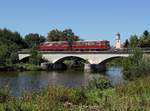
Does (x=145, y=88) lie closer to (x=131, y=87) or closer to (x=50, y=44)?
(x=131, y=87)

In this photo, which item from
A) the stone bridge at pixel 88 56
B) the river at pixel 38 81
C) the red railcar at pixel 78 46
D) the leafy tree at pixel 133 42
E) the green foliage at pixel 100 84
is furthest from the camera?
the red railcar at pixel 78 46

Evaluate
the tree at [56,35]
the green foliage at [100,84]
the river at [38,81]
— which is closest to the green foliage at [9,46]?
the tree at [56,35]

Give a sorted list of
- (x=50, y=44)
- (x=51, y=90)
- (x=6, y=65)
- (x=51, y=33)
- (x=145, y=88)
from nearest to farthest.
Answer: (x=51, y=90) → (x=145, y=88) → (x=6, y=65) → (x=50, y=44) → (x=51, y=33)

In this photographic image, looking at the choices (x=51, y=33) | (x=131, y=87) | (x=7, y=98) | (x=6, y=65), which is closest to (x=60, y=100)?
(x=7, y=98)

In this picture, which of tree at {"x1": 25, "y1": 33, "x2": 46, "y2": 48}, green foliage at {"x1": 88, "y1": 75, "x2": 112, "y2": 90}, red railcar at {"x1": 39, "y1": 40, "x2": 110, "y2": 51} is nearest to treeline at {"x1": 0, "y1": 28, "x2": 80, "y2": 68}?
tree at {"x1": 25, "y1": 33, "x2": 46, "y2": 48}

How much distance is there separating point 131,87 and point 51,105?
6.46 m

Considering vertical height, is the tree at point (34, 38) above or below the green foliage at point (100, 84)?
above

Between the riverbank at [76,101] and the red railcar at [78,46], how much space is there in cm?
7732

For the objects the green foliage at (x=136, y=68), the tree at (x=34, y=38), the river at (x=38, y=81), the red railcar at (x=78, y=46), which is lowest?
the river at (x=38, y=81)

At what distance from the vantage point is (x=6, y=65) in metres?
91.9

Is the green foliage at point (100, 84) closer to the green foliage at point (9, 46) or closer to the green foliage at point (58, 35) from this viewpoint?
the green foliage at point (9, 46)

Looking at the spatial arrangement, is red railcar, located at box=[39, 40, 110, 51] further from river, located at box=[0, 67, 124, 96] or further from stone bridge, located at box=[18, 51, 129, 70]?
river, located at box=[0, 67, 124, 96]

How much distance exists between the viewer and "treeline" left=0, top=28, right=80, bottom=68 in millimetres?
98625

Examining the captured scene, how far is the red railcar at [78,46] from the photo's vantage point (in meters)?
96.8
